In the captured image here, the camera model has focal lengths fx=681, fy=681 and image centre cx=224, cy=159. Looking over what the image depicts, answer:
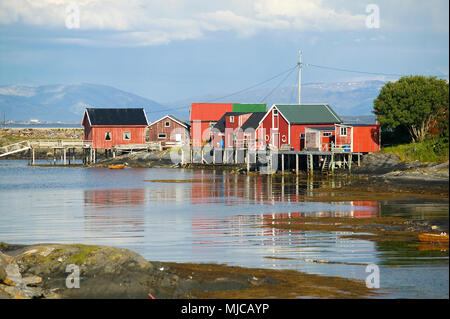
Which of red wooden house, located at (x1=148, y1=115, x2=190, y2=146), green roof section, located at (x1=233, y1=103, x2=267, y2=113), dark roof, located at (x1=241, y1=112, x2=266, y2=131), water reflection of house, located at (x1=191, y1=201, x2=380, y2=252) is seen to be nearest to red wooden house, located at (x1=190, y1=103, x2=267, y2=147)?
green roof section, located at (x1=233, y1=103, x2=267, y2=113)

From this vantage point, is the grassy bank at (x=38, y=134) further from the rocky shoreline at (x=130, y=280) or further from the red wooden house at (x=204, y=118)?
the rocky shoreline at (x=130, y=280)

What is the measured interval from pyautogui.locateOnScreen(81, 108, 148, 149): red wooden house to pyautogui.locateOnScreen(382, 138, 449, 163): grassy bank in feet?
137

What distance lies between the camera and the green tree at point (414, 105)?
58.8 m

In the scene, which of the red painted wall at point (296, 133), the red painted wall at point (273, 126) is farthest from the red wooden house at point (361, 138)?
the red painted wall at point (273, 126)

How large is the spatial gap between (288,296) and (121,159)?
74.7 meters

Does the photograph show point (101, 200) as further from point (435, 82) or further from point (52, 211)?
point (435, 82)

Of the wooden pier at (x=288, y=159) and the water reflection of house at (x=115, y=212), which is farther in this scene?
the wooden pier at (x=288, y=159)

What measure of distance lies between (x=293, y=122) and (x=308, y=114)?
2.67m

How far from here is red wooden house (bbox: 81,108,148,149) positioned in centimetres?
9194

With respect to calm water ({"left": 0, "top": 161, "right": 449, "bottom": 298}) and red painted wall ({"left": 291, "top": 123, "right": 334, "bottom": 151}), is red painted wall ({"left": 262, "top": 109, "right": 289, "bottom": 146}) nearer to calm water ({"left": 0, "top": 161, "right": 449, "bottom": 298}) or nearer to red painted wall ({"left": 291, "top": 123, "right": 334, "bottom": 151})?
red painted wall ({"left": 291, "top": 123, "right": 334, "bottom": 151})

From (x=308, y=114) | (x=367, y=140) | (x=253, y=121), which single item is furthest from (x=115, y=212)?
(x=253, y=121)

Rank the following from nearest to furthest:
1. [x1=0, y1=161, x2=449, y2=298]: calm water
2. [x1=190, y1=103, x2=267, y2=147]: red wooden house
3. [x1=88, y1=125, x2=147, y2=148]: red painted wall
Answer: [x1=0, y1=161, x2=449, y2=298]: calm water < [x1=88, y1=125, x2=147, y2=148]: red painted wall < [x1=190, y1=103, x2=267, y2=147]: red wooden house

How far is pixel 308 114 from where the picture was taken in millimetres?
70062

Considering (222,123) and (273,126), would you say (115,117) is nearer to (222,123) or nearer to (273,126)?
(222,123)
